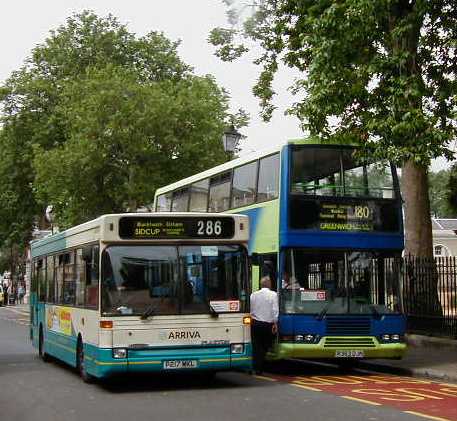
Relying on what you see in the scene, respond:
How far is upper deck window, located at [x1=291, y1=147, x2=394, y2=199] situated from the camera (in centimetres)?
1560

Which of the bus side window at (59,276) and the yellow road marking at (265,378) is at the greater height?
the bus side window at (59,276)

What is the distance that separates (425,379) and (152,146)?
22.0 m

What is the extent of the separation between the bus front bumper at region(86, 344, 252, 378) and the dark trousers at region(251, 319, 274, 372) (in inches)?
66.9

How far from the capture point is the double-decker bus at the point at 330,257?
15297 mm

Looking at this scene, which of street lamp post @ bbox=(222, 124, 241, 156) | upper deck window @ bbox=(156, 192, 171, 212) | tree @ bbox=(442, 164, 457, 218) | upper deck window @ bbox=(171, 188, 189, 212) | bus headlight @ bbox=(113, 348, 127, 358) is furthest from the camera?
street lamp post @ bbox=(222, 124, 241, 156)

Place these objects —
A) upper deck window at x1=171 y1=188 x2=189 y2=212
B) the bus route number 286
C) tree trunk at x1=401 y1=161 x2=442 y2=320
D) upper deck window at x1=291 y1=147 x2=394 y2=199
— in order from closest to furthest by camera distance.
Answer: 1. the bus route number 286
2. upper deck window at x1=291 y1=147 x2=394 y2=199
3. tree trunk at x1=401 y1=161 x2=442 y2=320
4. upper deck window at x1=171 y1=188 x2=189 y2=212

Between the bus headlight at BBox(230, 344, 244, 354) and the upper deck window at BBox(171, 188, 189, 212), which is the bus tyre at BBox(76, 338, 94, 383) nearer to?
the bus headlight at BBox(230, 344, 244, 354)

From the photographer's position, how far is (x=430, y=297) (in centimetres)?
2058

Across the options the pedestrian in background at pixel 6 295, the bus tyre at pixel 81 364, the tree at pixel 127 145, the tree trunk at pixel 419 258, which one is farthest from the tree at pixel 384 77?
the pedestrian in background at pixel 6 295

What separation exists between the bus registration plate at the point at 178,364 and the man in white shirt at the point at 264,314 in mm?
2288

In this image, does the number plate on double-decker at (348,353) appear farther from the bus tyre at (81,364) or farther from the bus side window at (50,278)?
the bus side window at (50,278)

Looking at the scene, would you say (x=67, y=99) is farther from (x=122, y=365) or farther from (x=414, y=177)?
(x=122, y=365)

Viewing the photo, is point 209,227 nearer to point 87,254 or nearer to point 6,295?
point 87,254

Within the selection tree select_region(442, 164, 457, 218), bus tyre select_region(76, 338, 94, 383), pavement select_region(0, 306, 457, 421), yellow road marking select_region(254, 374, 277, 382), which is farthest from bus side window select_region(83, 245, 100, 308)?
tree select_region(442, 164, 457, 218)
